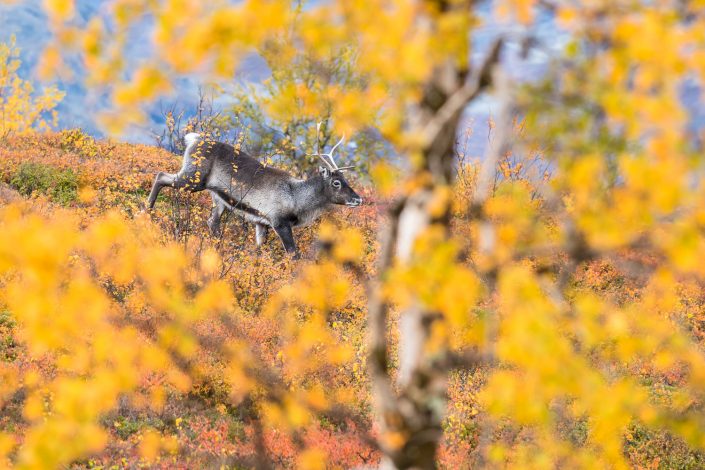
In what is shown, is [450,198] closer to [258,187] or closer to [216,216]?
[258,187]

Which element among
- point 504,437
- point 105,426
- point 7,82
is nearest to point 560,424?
point 504,437

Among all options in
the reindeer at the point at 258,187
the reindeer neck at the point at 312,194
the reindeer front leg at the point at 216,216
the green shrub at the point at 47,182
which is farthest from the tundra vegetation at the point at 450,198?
the green shrub at the point at 47,182

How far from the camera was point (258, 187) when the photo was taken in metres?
14.6

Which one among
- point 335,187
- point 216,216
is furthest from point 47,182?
point 335,187

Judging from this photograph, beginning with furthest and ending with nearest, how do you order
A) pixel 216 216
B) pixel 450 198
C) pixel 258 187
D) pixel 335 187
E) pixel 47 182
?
1. pixel 47 182
2. pixel 216 216
3. pixel 335 187
4. pixel 258 187
5. pixel 450 198

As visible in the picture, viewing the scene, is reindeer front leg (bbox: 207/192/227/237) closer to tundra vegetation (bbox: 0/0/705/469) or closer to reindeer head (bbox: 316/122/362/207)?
reindeer head (bbox: 316/122/362/207)

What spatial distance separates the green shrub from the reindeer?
3.25 meters

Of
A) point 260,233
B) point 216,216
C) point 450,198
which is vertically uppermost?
point 450,198

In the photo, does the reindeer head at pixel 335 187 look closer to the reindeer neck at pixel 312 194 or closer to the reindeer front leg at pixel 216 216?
the reindeer neck at pixel 312 194

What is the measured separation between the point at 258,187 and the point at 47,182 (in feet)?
22.2

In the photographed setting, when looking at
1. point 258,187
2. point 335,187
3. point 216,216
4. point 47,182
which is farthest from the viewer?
point 47,182

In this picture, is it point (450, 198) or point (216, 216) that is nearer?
point (450, 198)

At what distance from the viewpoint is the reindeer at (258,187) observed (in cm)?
1442

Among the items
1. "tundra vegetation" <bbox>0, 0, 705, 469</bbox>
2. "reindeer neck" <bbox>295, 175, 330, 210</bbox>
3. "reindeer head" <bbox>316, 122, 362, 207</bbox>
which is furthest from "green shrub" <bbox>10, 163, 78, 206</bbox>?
"tundra vegetation" <bbox>0, 0, 705, 469</bbox>
